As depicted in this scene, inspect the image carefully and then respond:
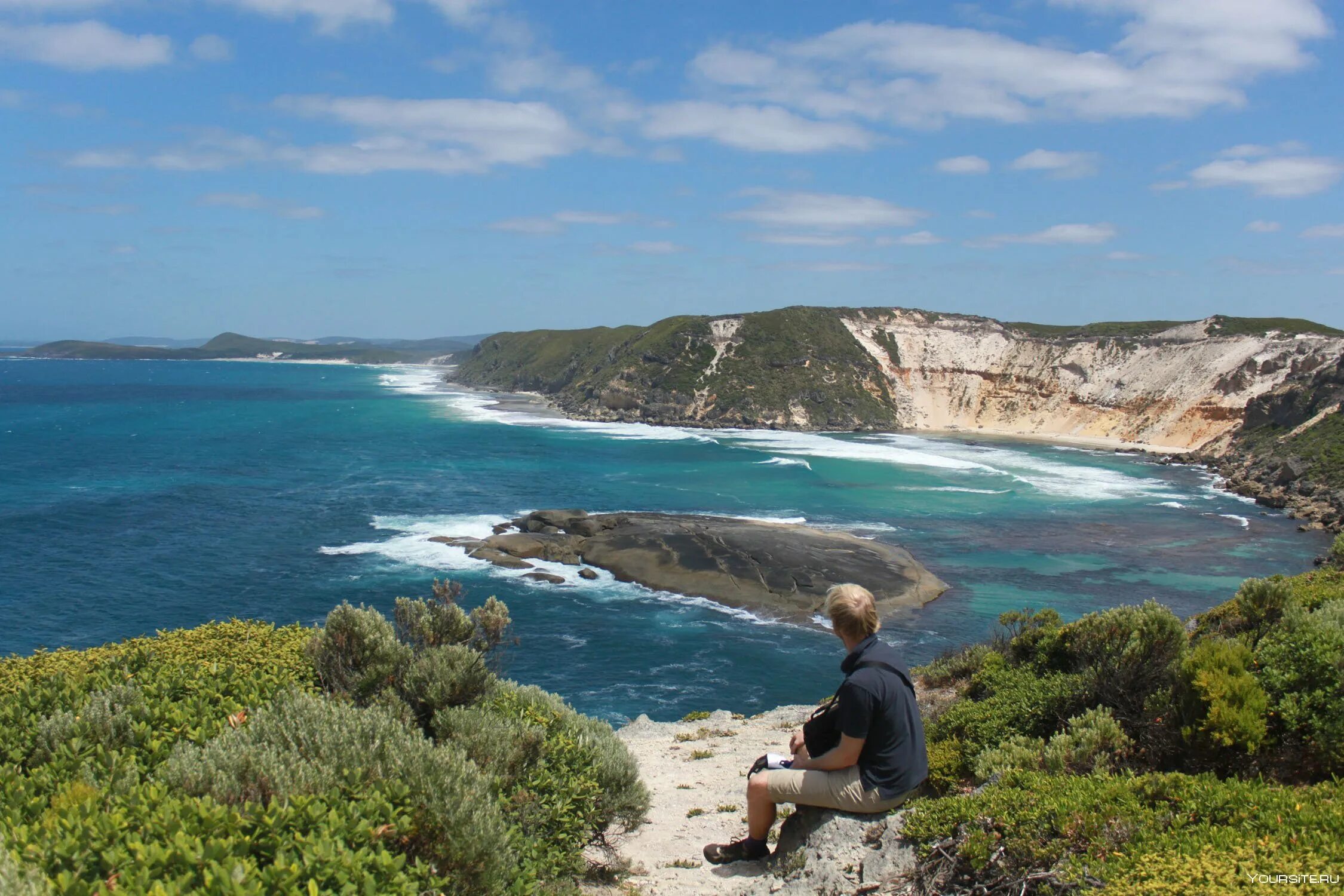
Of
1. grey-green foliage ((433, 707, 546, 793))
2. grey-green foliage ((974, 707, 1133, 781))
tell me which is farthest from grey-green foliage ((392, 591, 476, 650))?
grey-green foliage ((974, 707, 1133, 781))

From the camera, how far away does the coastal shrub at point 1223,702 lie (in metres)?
7.34

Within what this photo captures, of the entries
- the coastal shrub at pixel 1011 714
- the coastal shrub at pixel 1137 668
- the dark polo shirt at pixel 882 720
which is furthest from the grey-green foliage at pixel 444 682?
the coastal shrub at pixel 1137 668

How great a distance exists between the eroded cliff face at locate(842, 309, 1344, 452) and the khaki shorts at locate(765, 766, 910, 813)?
284 feet

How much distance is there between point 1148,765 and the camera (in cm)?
812

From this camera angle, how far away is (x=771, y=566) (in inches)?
1533

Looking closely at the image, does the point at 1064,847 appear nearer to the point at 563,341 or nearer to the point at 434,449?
the point at 434,449

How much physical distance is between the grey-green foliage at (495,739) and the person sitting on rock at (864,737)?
Answer: 8.73ft

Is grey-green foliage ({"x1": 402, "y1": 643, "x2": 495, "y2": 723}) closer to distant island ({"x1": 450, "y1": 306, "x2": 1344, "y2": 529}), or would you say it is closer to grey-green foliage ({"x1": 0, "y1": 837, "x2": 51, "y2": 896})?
grey-green foliage ({"x1": 0, "y1": 837, "x2": 51, "y2": 896})

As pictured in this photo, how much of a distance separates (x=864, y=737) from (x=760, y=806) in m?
1.52

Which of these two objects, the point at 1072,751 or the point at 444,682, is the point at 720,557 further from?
the point at 1072,751

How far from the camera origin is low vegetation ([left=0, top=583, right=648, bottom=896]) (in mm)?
4906

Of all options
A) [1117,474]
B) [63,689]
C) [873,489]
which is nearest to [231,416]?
[873,489]

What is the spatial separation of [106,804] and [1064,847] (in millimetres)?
6597

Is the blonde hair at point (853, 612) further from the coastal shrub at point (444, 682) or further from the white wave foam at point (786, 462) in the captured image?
the white wave foam at point (786, 462)
